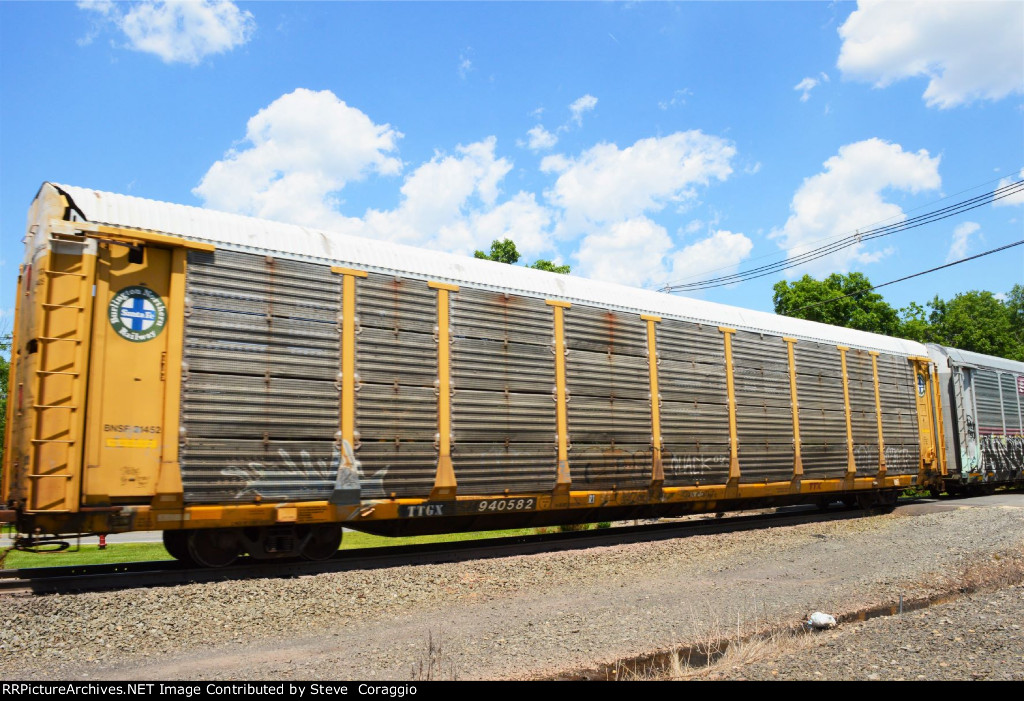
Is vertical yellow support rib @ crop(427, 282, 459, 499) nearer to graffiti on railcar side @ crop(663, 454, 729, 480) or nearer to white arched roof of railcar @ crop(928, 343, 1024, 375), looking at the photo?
graffiti on railcar side @ crop(663, 454, 729, 480)

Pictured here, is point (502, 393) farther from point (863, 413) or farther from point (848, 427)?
point (863, 413)

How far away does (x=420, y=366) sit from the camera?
9094 millimetres

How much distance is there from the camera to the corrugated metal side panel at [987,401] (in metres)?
19.9

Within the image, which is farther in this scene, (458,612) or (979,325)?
(979,325)

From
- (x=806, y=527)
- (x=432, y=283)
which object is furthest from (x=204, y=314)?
(x=806, y=527)

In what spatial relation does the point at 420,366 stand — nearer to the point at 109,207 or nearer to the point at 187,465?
the point at 187,465

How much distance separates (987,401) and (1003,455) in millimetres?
1863

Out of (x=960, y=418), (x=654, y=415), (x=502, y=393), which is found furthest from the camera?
(x=960, y=418)

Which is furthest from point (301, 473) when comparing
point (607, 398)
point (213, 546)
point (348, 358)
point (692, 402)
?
point (692, 402)

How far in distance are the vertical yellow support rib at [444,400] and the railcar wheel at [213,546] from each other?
2424mm

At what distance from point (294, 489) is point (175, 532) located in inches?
59.2

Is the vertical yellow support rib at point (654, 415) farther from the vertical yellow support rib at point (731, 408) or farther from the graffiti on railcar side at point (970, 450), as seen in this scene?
the graffiti on railcar side at point (970, 450)

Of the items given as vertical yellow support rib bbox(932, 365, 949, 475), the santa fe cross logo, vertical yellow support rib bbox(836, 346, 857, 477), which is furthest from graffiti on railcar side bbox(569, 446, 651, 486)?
vertical yellow support rib bbox(932, 365, 949, 475)

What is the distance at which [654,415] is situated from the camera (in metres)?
11.6
